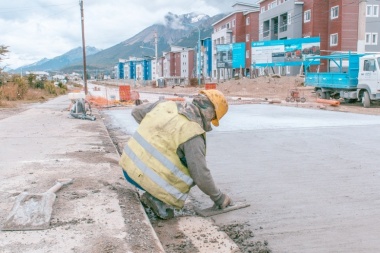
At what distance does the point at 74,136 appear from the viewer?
9.91m

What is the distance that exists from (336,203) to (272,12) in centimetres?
5479

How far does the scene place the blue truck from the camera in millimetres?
20797

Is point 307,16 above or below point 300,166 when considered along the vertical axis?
above

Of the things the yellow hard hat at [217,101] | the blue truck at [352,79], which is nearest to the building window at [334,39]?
the blue truck at [352,79]

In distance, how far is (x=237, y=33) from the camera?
71562 mm

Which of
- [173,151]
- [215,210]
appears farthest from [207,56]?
[173,151]

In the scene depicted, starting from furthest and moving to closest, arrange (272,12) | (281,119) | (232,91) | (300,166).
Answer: (272,12), (232,91), (281,119), (300,166)

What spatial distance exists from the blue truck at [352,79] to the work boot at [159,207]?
18.4 meters

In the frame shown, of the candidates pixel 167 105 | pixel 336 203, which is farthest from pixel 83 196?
pixel 336 203

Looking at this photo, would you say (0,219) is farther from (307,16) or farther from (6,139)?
(307,16)

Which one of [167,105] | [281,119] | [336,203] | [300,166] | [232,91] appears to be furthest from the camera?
[232,91]

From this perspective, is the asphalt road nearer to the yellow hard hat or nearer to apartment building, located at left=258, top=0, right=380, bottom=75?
the yellow hard hat

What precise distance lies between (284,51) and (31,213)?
147 ft

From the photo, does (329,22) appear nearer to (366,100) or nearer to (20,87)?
(366,100)
